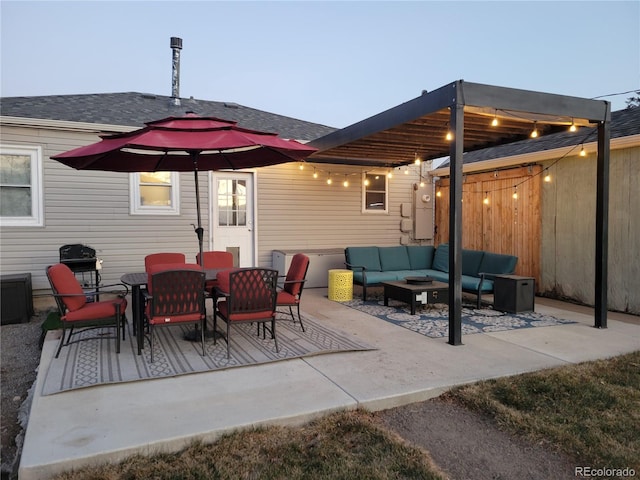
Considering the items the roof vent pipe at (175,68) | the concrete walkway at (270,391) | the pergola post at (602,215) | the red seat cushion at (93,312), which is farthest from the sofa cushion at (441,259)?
the roof vent pipe at (175,68)

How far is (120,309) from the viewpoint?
14.0 ft

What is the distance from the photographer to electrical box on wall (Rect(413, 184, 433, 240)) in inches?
401

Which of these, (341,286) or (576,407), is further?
(341,286)

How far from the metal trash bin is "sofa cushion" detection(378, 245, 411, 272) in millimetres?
1044

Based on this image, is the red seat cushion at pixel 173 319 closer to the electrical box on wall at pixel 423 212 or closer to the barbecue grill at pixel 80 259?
the barbecue grill at pixel 80 259

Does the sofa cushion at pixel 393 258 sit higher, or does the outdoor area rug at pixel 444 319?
the sofa cushion at pixel 393 258

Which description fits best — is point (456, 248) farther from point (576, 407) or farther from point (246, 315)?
point (246, 315)

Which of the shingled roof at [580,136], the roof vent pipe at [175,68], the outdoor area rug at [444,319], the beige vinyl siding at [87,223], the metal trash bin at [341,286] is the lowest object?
the outdoor area rug at [444,319]

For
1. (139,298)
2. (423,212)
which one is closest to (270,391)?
(139,298)

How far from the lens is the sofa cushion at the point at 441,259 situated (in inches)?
324

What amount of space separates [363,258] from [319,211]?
1.68m

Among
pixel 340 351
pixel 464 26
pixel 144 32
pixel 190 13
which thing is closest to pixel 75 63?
pixel 144 32

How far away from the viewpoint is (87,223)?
23.9 ft

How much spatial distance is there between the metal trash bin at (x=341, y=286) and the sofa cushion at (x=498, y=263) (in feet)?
7.29
